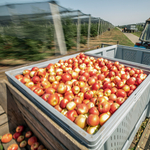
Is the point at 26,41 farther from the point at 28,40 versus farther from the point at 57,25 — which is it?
the point at 57,25

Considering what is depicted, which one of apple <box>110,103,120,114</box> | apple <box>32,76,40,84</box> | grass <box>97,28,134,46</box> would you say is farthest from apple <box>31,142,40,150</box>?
grass <box>97,28,134,46</box>

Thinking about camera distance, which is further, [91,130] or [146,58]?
[146,58]

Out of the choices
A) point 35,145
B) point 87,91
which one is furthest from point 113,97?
point 35,145

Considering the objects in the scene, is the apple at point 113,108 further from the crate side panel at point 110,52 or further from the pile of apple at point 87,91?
the crate side panel at point 110,52

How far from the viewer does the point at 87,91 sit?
170 centimetres

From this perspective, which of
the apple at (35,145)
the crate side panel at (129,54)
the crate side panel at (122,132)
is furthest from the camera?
the crate side panel at (129,54)

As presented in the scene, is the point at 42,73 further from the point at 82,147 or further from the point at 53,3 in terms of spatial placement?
the point at 53,3

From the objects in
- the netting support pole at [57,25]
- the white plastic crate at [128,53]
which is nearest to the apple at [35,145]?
the white plastic crate at [128,53]

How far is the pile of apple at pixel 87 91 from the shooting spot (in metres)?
1.26

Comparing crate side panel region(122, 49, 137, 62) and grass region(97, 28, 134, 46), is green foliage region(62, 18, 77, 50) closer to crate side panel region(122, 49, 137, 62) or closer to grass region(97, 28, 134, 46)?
crate side panel region(122, 49, 137, 62)

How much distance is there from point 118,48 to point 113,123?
12.9 feet

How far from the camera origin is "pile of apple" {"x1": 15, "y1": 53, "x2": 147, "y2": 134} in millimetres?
1261

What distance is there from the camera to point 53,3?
4.38 metres

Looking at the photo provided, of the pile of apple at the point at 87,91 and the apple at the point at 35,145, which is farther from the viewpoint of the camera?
the apple at the point at 35,145
